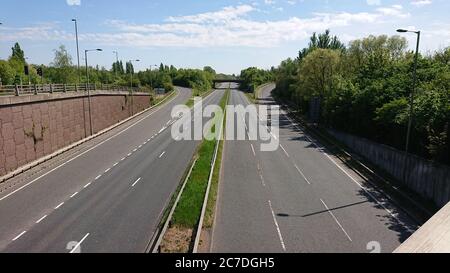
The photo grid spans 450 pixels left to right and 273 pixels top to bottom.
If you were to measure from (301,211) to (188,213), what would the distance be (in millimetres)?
7544

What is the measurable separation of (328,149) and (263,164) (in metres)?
11.5

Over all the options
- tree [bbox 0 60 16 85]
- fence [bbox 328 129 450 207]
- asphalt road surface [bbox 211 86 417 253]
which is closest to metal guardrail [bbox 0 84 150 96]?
asphalt road surface [bbox 211 86 417 253]

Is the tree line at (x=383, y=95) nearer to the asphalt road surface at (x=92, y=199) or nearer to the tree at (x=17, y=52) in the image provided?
the asphalt road surface at (x=92, y=199)

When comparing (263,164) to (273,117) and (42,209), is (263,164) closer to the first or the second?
(42,209)

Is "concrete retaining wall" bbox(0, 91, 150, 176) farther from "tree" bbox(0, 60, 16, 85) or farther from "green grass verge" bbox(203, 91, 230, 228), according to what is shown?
"tree" bbox(0, 60, 16, 85)

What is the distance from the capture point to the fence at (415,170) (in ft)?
83.6

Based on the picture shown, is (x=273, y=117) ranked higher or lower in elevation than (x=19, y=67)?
lower

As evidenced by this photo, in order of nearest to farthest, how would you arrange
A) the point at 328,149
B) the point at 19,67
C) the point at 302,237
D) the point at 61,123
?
the point at 302,237, the point at 61,123, the point at 328,149, the point at 19,67

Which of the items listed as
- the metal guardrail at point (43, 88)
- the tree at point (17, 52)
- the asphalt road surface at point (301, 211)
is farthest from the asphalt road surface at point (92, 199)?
the tree at point (17, 52)

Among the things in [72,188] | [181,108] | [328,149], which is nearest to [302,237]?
[72,188]

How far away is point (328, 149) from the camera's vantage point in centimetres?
4591

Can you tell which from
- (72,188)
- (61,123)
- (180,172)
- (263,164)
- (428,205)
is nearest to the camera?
(428,205)
